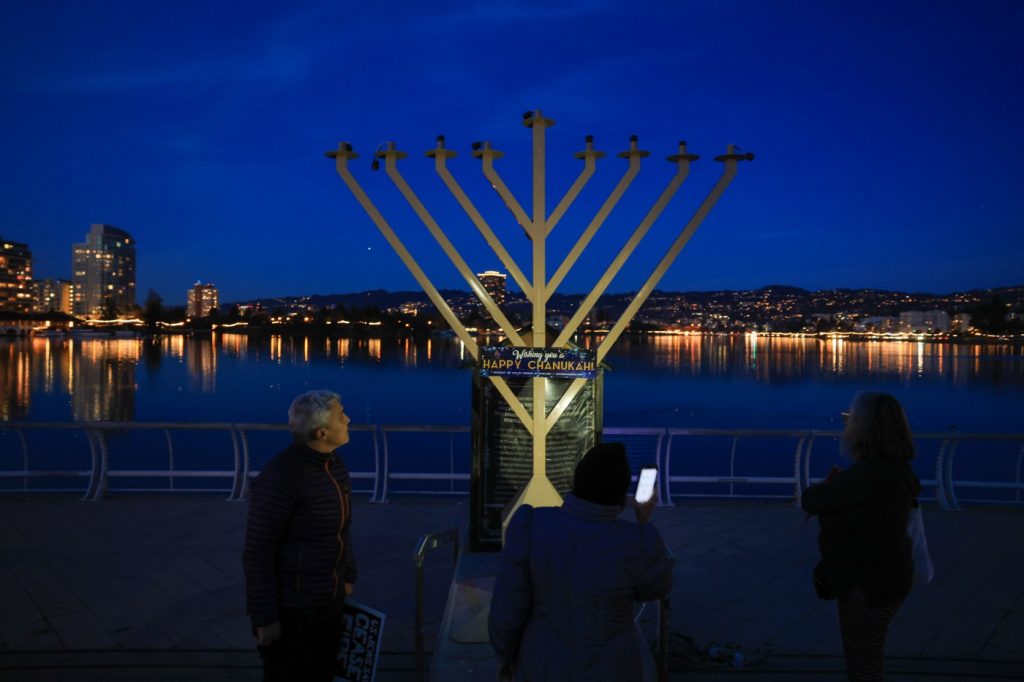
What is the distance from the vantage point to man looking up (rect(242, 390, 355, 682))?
3.04 metres

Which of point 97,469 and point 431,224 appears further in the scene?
point 97,469

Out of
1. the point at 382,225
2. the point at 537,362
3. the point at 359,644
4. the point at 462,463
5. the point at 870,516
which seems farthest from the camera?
the point at 462,463

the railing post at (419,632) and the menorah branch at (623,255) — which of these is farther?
the menorah branch at (623,255)

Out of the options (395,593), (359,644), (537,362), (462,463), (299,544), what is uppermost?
(537,362)

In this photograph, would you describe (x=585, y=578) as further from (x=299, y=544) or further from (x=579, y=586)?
(x=299, y=544)

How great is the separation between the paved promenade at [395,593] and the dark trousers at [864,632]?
123cm

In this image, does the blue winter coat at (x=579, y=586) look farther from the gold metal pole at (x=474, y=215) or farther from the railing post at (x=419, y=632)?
the gold metal pole at (x=474, y=215)

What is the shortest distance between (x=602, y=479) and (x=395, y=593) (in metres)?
3.91

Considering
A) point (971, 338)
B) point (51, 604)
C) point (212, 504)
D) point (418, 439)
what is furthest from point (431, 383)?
point (971, 338)

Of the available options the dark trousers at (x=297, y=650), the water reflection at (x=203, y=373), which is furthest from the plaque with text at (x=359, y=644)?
the water reflection at (x=203, y=373)

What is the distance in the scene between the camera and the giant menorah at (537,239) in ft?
18.3

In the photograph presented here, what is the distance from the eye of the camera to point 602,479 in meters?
2.24

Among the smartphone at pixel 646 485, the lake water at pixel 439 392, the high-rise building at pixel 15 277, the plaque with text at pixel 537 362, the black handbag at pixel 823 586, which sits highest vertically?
the high-rise building at pixel 15 277

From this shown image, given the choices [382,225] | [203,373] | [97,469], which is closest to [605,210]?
[382,225]
